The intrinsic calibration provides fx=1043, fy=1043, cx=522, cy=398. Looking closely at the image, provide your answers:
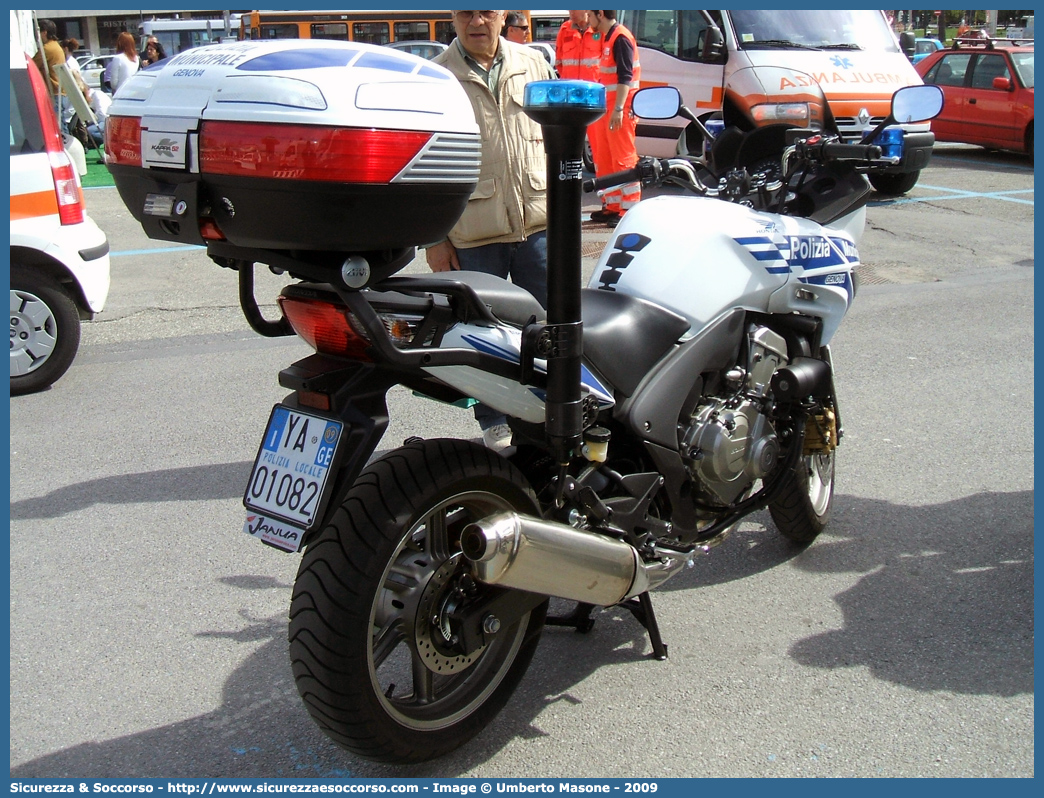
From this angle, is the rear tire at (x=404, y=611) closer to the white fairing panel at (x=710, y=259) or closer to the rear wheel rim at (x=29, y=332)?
the white fairing panel at (x=710, y=259)

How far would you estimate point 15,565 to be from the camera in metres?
3.74

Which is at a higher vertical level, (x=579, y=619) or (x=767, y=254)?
(x=767, y=254)

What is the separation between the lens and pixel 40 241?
567 centimetres

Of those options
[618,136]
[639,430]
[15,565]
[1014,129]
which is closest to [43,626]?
[15,565]

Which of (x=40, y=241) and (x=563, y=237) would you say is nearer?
(x=563, y=237)

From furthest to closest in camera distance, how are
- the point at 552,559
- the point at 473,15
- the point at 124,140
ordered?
the point at 473,15, the point at 552,559, the point at 124,140

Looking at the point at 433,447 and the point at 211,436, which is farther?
the point at 211,436

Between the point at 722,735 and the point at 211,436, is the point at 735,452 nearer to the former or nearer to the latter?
the point at 722,735

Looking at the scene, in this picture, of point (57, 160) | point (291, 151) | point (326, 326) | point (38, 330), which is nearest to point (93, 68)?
point (57, 160)

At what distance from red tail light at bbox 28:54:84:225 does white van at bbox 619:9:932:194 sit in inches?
267

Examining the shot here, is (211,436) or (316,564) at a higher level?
(316,564)

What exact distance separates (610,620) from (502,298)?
128cm

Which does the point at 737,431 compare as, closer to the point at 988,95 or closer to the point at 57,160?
the point at 57,160

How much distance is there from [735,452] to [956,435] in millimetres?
2367
